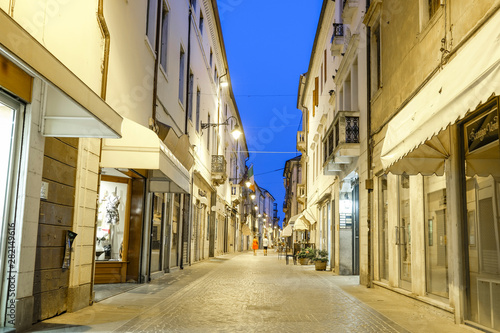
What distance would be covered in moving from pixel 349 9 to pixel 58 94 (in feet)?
38.7

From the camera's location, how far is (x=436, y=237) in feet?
30.2

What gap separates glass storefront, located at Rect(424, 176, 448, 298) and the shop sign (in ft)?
4.02

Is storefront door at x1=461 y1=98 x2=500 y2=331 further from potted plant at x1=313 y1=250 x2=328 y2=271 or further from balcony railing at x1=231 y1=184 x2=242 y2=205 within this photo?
balcony railing at x1=231 y1=184 x2=242 y2=205

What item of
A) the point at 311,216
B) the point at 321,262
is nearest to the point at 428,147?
the point at 321,262

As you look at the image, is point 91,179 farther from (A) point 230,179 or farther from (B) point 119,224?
(A) point 230,179

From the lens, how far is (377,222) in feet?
44.4

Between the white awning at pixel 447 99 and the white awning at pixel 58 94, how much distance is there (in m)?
4.20

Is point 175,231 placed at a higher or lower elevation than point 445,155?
lower

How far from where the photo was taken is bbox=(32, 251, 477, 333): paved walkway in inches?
288

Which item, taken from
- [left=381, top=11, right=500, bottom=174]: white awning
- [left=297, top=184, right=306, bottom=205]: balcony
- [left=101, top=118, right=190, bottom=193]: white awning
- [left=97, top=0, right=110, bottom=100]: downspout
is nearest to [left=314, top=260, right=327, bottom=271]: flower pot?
[left=101, top=118, right=190, bottom=193]: white awning

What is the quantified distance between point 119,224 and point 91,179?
4.45 m

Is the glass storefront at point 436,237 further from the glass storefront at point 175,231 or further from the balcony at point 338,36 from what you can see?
the balcony at point 338,36

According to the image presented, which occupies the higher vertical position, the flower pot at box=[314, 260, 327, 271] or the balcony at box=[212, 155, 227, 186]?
the balcony at box=[212, 155, 227, 186]

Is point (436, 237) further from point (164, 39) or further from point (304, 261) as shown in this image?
point (304, 261)
